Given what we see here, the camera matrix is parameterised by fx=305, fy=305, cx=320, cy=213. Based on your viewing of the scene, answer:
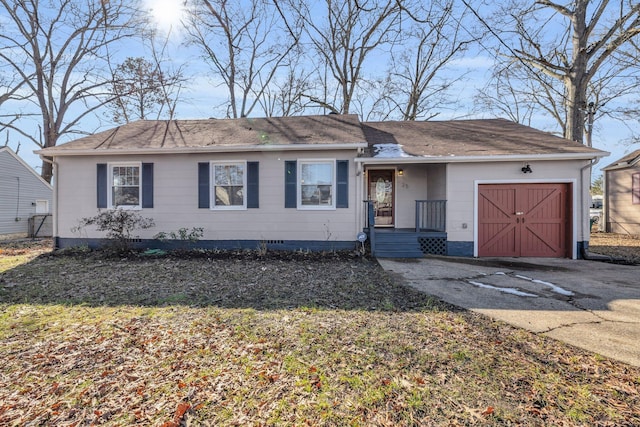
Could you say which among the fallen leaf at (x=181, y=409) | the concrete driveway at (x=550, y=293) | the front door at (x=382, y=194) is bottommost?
the fallen leaf at (x=181, y=409)

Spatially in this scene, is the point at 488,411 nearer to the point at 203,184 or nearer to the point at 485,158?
the point at 485,158

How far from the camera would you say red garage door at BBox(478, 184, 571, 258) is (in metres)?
8.43


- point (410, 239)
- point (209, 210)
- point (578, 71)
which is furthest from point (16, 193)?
point (578, 71)

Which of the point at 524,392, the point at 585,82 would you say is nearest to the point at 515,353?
the point at 524,392

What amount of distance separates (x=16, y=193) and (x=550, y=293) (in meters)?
22.8

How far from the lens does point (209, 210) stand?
354 inches

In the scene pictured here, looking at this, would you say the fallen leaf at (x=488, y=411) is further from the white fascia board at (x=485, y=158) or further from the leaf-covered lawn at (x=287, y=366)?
the white fascia board at (x=485, y=158)

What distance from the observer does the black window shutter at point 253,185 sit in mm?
8836

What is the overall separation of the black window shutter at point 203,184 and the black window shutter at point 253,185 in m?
1.23

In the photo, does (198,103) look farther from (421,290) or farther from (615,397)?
(615,397)

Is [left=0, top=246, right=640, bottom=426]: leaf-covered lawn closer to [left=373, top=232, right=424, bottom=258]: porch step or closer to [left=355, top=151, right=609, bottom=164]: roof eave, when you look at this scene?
[left=373, top=232, right=424, bottom=258]: porch step

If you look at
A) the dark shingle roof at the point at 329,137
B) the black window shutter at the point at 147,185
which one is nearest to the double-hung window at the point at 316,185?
the dark shingle roof at the point at 329,137

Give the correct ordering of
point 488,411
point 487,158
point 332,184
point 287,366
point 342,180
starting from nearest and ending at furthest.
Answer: point 488,411, point 287,366, point 487,158, point 342,180, point 332,184

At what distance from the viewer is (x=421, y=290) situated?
5219 millimetres
